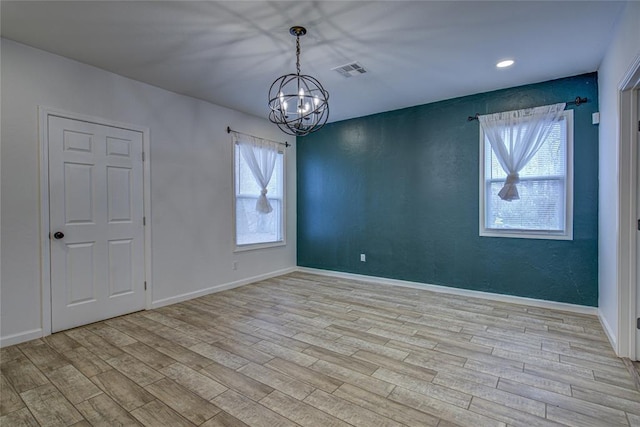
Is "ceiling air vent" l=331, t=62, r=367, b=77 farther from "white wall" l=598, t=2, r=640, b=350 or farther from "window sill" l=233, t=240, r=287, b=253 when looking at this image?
"window sill" l=233, t=240, r=287, b=253

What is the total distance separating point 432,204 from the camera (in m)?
4.64

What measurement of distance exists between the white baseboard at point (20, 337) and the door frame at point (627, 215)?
5226 mm

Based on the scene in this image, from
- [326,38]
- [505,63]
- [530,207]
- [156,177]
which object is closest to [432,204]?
[530,207]

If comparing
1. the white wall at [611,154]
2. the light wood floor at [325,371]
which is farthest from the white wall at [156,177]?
the white wall at [611,154]

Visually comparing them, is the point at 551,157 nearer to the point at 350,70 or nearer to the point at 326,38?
the point at 350,70

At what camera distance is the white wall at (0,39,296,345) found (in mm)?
2869

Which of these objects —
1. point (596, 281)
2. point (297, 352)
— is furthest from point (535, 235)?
point (297, 352)

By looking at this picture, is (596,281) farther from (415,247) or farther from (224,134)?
(224,134)

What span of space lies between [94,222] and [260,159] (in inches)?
101

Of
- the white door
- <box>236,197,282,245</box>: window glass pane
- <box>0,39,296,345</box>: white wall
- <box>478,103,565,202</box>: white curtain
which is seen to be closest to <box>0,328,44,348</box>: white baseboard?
<box>0,39,296,345</box>: white wall

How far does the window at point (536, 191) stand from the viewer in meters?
3.69

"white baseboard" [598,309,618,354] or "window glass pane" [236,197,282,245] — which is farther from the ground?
"window glass pane" [236,197,282,245]

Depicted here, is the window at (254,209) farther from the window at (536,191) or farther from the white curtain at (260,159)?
the window at (536,191)

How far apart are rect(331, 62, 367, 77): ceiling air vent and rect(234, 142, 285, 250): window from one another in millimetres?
2154
